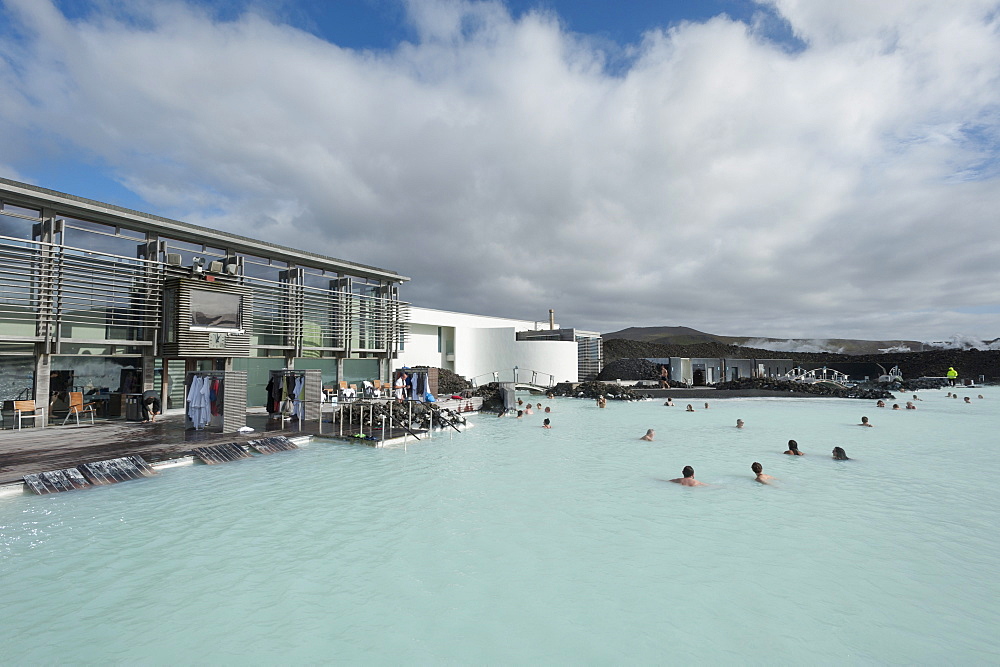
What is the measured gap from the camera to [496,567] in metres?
5.90

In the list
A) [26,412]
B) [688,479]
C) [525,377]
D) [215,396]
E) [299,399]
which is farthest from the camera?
[525,377]

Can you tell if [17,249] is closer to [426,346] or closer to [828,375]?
[426,346]

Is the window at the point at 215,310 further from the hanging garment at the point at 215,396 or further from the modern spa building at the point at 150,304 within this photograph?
the hanging garment at the point at 215,396

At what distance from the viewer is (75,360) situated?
13.8m

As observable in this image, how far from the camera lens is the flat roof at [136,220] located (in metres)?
12.8

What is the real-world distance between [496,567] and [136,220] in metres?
15.8

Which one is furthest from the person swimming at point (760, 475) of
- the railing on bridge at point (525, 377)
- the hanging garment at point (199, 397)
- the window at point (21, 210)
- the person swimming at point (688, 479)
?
the railing on bridge at point (525, 377)

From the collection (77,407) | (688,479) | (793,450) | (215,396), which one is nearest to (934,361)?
(793,450)

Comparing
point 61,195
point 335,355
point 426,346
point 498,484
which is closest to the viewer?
point 498,484

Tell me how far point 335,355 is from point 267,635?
1955 cm

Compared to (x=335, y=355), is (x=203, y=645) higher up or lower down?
lower down

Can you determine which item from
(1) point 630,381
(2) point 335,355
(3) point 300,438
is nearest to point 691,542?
(3) point 300,438

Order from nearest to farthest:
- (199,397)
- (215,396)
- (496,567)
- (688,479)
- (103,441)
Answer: (496,567) < (688,479) < (103,441) < (199,397) < (215,396)

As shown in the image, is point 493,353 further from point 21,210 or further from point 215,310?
point 21,210
